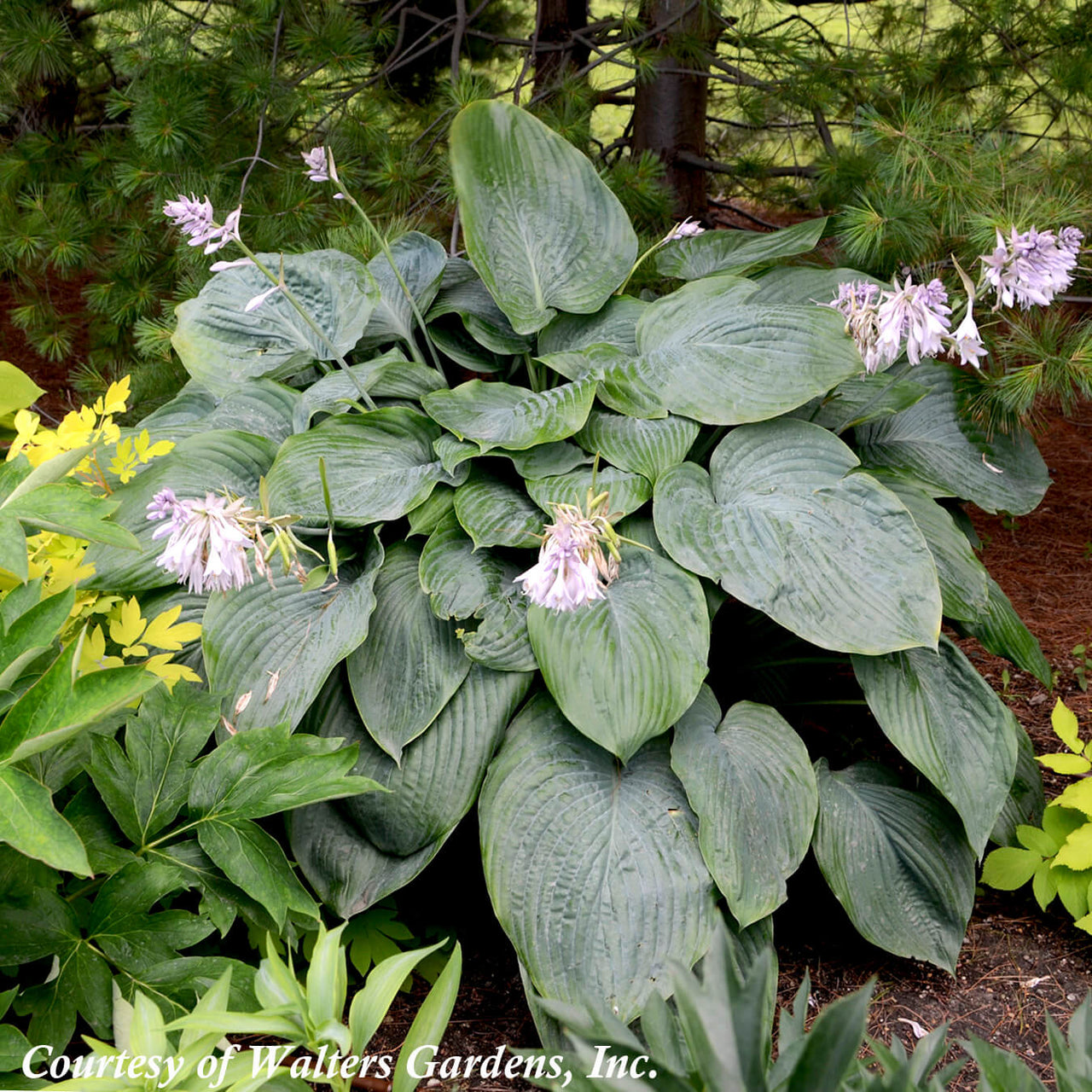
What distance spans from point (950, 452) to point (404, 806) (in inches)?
56.3

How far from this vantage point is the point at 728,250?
2486mm

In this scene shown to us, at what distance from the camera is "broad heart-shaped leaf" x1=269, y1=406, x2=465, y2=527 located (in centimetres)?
183

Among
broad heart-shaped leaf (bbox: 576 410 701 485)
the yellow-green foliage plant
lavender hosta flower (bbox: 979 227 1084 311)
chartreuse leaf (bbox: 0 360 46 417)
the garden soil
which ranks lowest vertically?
the garden soil

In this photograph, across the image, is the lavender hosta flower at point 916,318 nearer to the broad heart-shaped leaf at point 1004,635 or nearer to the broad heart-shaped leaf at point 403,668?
the broad heart-shaped leaf at point 1004,635

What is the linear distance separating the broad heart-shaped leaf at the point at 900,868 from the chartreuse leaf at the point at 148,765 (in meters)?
1.04

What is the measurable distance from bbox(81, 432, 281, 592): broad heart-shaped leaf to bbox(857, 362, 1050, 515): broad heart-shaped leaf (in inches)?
50.8

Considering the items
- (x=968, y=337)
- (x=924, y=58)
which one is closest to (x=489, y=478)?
(x=968, y=337)

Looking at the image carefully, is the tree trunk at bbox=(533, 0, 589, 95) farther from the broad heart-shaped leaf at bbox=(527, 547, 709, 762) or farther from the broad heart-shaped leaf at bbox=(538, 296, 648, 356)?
the broad heart-shaped leaf at bbox=(527, 547, 709, 762)

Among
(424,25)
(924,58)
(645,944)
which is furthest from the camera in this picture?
(424,25)

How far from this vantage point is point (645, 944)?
1.54 meters

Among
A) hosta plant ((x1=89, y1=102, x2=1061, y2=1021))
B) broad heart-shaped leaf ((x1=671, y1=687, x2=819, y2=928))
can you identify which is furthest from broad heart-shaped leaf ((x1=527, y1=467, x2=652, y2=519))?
broad heart-shaped leaf ((x1=671, y1=687, x2=819, y2=928))

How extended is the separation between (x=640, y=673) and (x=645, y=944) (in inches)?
16.3

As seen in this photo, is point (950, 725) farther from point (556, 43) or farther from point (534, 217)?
point (556, 43)

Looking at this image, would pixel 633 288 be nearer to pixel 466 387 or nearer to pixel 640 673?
pixel 466 387
